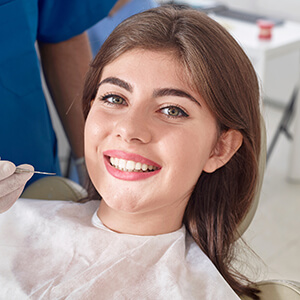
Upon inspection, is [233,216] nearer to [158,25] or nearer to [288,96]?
[158,25]

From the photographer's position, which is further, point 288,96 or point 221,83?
point 288,96

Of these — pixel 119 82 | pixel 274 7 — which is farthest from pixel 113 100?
pixel 274 7

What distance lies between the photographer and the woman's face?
110 centimetres

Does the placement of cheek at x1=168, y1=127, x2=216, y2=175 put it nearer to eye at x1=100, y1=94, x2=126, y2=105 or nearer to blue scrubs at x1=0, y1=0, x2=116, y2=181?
eye at x1=100, y1=94, x2=126, y2=105

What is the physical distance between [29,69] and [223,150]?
1.91 feet

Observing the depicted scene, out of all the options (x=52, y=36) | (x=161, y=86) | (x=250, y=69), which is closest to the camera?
(x=161, y=86)

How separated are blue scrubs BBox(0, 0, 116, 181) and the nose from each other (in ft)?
1.31

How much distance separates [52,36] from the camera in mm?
1528

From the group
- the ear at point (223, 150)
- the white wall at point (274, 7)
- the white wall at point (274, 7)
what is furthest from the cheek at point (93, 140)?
the white wall at point (274, 7)

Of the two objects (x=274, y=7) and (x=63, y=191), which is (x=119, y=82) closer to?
(x=63, y=191)

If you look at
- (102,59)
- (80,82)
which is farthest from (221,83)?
(80,82)

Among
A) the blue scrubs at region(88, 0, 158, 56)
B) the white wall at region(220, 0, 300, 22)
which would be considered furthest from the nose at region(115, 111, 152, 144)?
the white wall at region(220, 0, 300, 22)

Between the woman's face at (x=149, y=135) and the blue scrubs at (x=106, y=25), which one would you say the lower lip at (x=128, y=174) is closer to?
the woman's face at (x=149, y=135)

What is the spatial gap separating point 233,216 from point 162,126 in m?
0.35
